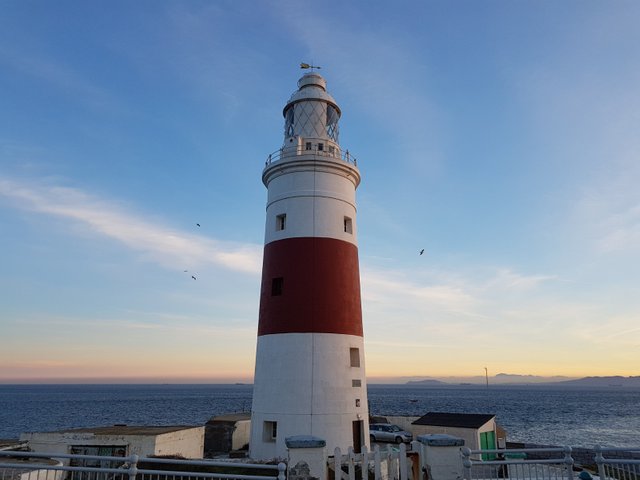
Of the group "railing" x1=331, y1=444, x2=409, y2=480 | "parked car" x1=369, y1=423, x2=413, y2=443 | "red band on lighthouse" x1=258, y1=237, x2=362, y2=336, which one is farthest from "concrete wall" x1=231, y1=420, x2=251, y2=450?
"railing" x1=331, y1=444, x2=409, y2=480

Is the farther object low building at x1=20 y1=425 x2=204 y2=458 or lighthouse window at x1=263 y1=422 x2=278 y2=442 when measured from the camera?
low building at x1=20 y1=425 x2=204 y2=458

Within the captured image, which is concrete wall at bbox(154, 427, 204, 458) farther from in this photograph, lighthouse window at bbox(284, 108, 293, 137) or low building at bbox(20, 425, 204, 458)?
lighthouse window at bbox(284, 108, 293, 137)

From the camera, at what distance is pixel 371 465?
1407 cm

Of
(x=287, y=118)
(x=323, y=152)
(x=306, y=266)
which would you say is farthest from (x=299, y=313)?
(x=287, y=118)

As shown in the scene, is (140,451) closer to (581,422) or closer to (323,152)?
(323,152)

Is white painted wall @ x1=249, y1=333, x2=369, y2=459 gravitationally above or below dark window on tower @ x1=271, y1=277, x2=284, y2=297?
below

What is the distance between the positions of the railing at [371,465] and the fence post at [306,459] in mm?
2516

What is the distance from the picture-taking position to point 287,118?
2078 cm

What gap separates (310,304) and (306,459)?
24.4ft

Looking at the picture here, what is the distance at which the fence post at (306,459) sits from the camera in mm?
9961

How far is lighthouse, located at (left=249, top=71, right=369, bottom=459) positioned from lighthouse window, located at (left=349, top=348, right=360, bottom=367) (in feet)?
0.13

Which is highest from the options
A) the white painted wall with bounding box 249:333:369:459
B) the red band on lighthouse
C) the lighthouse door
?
the red band on lighthouse

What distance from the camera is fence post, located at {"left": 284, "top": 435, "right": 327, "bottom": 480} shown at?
9.96 meters

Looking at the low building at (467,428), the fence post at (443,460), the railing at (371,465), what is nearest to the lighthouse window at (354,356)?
the railing at (371,465)
